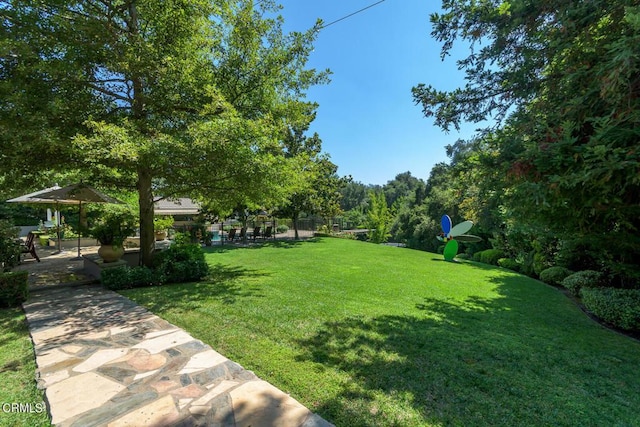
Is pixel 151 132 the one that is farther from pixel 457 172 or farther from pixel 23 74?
pixel 457 172

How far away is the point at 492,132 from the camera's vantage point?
472 centimetres

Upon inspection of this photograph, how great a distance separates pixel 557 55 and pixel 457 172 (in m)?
1.88

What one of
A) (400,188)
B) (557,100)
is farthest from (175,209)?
(400,188)

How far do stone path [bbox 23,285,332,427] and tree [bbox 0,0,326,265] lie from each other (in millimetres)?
2897

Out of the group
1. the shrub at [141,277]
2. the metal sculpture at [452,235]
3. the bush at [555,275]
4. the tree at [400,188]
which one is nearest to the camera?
the shrub at [141,277]

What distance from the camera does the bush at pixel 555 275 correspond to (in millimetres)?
9500

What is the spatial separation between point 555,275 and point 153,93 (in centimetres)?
1285

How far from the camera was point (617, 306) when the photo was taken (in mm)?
5301

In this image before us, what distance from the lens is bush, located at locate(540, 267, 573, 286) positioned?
31.2 ft

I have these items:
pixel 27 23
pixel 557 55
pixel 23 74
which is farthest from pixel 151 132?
pixel 557 55

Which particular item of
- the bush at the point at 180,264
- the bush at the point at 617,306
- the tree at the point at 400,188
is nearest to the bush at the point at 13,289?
the bush at the point at 180,264

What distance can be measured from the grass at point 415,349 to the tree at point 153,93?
8.96 ft

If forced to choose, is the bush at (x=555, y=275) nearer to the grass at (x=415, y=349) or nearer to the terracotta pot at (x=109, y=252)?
the grass at (x=415, y=349)

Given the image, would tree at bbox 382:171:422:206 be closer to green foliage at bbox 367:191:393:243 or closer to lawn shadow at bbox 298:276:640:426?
green foliage at bbox 367:191:393:243
